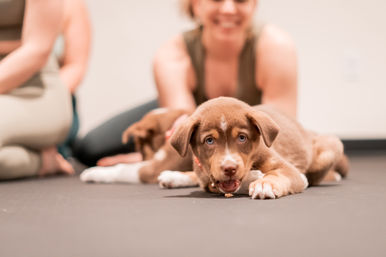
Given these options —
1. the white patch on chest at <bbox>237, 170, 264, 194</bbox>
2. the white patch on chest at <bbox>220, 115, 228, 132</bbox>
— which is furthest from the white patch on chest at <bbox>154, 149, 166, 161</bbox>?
the white patch on chest at <bbox>220, 115, 228, 132</bbox>

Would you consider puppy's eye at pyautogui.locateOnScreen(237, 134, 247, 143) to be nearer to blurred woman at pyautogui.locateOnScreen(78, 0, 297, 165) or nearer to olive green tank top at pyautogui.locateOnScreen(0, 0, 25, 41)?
blurred woman at pyautogui.locateOnScreen(78, 0, 297, 165)

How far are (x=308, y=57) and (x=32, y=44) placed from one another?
3.00m

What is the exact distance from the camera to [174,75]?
2.79 metres

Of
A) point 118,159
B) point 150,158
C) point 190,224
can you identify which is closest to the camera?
point 190,224

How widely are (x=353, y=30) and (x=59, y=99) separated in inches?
124

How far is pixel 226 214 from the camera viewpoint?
137cm

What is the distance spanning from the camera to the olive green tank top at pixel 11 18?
2404 mm

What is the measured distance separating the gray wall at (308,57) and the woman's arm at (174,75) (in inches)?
73.1

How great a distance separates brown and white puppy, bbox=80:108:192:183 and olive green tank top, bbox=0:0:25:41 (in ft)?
2.51

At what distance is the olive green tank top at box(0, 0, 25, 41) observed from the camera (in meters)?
2.40

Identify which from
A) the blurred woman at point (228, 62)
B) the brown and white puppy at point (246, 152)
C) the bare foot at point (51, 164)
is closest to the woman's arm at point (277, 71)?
the blurred woman at point (228, 62)

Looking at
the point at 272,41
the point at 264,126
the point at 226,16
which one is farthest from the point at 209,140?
the point at 272,41

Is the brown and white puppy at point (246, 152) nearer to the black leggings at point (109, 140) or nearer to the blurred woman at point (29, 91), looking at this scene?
the blurred woman at point (29, 91)

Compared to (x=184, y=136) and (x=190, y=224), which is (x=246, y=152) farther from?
(x=190, y=224)
